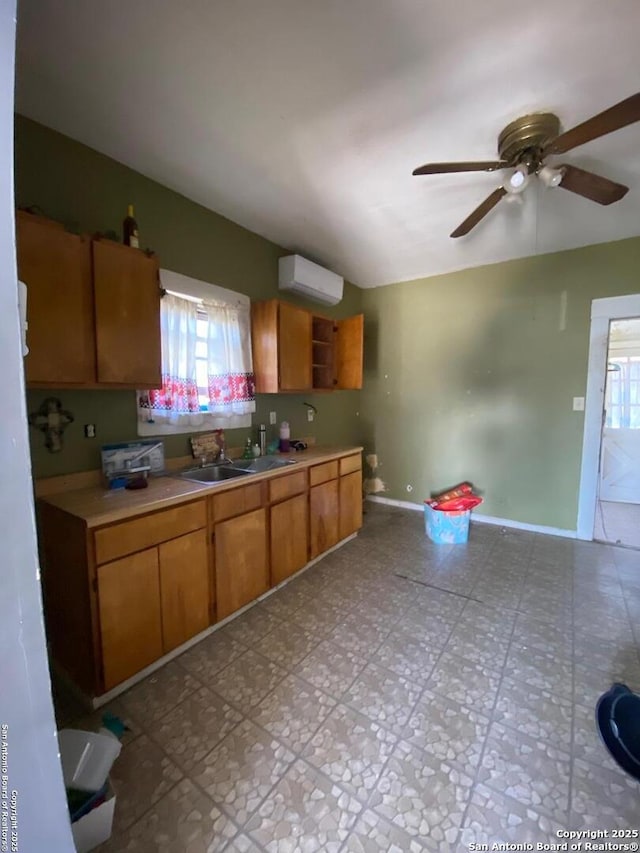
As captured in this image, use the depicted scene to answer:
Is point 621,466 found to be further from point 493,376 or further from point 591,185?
point 591,185

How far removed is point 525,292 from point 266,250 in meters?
2.39

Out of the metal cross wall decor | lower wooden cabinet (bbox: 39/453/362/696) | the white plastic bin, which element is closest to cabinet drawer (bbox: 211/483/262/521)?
lower wooden cabinet (bbox: 39/453/362/696)

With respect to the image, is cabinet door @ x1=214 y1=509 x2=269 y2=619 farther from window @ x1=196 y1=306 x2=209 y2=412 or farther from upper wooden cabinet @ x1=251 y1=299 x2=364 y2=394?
upper wooden cabinet @ x1=251 y1=299 x2=364 y2=394

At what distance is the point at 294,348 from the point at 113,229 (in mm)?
1377

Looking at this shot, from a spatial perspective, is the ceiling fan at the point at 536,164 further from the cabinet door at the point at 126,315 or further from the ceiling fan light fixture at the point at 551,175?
the cabinet door at the point at 126,315

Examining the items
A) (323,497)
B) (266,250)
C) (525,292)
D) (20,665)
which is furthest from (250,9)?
(525,292)

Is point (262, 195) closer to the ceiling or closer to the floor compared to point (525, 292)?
closer to the ceiling

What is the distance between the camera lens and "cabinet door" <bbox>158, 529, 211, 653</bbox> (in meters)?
1.67

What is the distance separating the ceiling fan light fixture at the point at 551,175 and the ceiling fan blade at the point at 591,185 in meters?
0.02

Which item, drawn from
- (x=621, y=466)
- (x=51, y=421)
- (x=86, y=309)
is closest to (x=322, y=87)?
(x=86, y=309)

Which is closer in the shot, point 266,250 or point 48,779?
point 48,779

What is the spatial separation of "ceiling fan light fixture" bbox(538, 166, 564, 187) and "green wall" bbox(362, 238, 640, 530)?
1.64m

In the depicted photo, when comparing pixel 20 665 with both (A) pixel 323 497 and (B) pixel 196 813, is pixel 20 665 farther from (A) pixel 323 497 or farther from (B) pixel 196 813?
(A) pixel 323 497

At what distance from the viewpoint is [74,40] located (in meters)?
1.31
